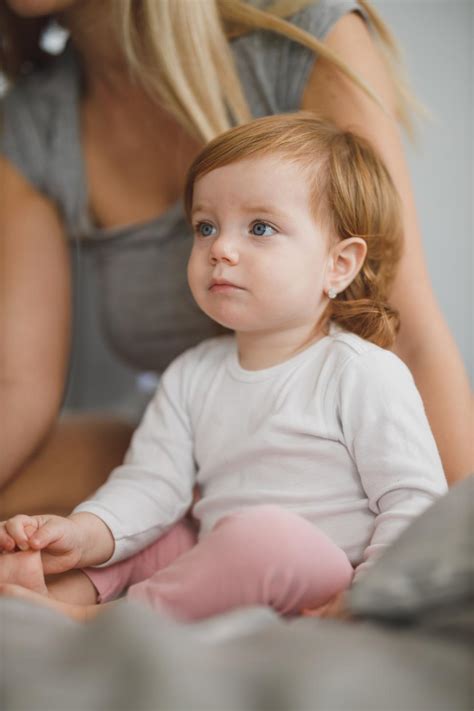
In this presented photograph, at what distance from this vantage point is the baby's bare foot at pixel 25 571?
87 centimetres

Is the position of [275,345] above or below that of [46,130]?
below

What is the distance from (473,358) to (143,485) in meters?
0.79

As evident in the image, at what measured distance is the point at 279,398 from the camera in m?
0.96

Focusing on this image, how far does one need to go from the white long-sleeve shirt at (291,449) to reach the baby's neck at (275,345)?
1 cm

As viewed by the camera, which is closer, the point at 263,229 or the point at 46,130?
the point at 263,229

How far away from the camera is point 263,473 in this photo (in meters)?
0.95

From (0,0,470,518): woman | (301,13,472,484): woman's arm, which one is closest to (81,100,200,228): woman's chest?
(0,0,470,518): woman

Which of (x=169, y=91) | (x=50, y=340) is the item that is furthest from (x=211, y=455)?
(x=169, y=91)

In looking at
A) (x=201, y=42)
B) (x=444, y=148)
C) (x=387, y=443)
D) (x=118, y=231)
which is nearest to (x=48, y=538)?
(x=387, y=443)

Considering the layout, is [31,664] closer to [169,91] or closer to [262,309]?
[262,309]

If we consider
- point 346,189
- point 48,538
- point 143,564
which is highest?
point 346,189

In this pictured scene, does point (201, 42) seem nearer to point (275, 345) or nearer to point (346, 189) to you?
point (346, 189)

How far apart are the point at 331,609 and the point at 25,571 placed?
347 mm

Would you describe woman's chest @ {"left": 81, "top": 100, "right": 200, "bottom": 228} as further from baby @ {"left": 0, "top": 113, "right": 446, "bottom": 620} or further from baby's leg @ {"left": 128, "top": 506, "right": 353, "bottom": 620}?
baby's leg @ {"left": 128, "top": 506, "right": 353, "bottom": 620}
